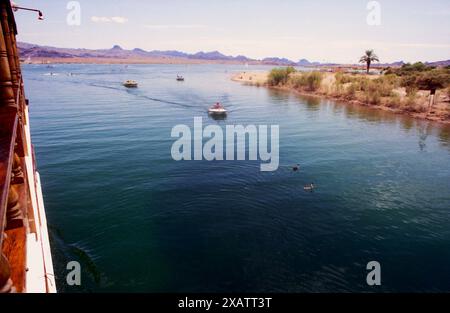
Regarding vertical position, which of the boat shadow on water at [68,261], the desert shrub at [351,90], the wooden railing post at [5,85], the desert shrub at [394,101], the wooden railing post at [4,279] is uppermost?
the wooden railing post at [5,85]

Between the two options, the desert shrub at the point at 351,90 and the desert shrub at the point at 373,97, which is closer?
the desert shrub at the point at 373,97

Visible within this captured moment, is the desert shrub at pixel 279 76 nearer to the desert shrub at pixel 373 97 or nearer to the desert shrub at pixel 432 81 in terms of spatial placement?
the desert shrub at pixel 373 97

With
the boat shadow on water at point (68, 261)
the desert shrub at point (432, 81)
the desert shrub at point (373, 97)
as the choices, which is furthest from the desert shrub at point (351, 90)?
the boat shadow on water at point (68, 261)

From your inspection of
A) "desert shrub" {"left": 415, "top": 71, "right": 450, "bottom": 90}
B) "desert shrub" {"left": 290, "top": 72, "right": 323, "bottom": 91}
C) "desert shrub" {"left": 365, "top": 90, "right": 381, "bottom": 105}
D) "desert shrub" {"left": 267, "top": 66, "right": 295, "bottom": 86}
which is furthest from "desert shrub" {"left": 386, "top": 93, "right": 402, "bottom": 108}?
"desert shrub" {"left": 267, "top": 66, "right": 295, "bottom": 86}

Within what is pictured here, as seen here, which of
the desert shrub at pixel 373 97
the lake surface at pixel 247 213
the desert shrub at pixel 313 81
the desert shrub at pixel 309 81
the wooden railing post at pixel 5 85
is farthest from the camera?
the desert shrub at pixel 309 81

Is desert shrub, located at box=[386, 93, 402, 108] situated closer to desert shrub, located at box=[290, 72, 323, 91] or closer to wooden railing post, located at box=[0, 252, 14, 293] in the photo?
desert shrub, located at box=[290, 72, 323, 91]

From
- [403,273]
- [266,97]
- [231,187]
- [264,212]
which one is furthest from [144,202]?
[266,97]

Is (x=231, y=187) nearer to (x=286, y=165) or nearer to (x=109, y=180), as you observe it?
(x=286, y=165)

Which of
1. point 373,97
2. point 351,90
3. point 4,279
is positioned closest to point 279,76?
point 351,90

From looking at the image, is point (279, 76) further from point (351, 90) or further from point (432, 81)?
point (432, 81)
